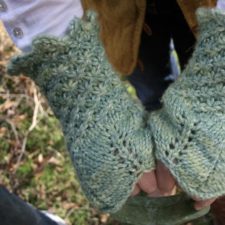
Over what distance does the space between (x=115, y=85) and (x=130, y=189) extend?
0.59ft

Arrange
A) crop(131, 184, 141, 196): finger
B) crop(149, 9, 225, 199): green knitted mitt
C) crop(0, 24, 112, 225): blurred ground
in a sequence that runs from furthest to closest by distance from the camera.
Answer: crop(0, 24, 112, 225): blurred ground
crop(131, 184, 141, 196): finger
crop(149, 9, 225, 199): green knitted mitt

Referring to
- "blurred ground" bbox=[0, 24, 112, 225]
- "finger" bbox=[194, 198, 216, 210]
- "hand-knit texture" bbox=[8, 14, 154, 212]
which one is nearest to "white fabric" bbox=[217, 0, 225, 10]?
"hand-knit texture" bbox=[8, 14, 154, 212]

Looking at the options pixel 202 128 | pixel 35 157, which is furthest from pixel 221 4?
pixel 35 157

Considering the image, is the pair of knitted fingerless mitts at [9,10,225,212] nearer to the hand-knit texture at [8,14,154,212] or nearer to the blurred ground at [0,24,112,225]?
the hand-knit texture at [8,14,154,212]

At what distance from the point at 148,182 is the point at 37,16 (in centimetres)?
35

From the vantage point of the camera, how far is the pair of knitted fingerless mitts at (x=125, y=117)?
2.81 feet

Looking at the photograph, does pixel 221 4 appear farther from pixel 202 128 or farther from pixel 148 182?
pixel 148 182

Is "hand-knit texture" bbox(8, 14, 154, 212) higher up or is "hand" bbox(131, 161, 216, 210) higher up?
"hand-knit texture" bbox(8, 14, 154, 212)

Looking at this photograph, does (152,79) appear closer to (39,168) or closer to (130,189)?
(39,168)

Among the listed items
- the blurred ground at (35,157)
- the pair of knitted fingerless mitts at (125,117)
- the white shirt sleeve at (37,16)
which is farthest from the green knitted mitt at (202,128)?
the blurred ground at (35,157)

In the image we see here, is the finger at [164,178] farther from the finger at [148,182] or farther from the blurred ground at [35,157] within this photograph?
the blurred ground at [35,157]

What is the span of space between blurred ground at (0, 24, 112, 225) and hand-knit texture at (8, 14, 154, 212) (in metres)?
1.01

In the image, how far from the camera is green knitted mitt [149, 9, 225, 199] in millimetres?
851

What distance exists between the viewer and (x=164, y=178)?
919 millimetres
